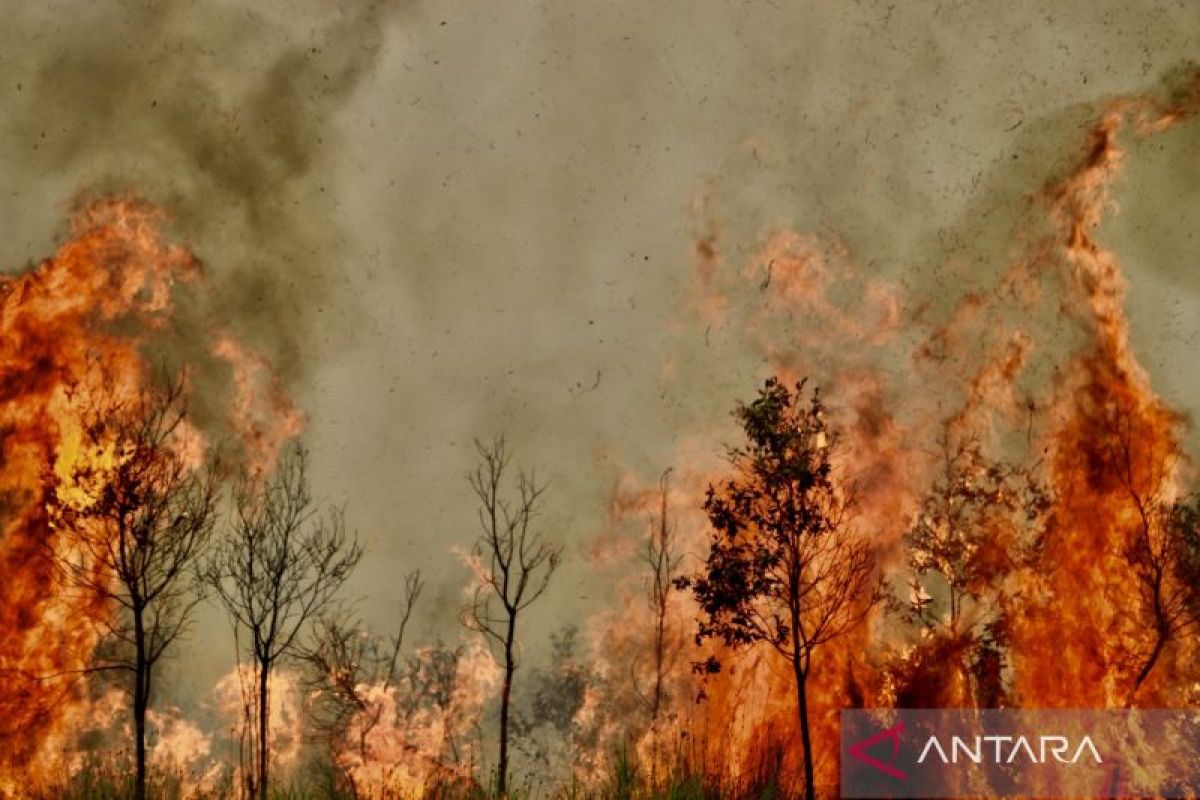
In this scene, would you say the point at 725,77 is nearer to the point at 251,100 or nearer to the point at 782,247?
the point at 782,247

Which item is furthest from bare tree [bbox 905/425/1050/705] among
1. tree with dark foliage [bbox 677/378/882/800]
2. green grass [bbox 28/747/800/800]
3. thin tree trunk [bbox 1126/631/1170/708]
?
tree with dark foliage [bbox 677/378/882/800]

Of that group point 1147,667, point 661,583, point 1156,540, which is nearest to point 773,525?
point 1147,667

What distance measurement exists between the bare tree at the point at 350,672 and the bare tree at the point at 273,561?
40.9 inches

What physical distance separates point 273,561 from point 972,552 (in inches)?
701

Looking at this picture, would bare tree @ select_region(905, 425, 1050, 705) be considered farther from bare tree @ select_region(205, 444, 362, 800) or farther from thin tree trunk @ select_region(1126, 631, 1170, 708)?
bare tree @ select_region(205, 444, 362, 800)

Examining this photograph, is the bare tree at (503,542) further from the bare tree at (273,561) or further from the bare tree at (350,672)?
the bare tree at (273,561)

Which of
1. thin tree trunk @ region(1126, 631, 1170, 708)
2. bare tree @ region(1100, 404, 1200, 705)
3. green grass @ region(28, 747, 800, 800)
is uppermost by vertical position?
bare tree @ region(1100, 404, 1200, 705)

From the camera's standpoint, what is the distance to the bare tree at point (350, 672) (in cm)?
3031

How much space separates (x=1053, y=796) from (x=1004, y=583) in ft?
17.7

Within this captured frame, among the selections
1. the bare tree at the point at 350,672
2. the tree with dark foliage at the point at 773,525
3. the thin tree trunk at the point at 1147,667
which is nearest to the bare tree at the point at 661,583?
the bare tree at the point at 350,672

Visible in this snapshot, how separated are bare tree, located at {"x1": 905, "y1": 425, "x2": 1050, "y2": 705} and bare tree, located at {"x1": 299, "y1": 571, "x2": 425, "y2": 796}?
15235 mm

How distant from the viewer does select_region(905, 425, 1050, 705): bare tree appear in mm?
27422

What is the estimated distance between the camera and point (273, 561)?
24688mm

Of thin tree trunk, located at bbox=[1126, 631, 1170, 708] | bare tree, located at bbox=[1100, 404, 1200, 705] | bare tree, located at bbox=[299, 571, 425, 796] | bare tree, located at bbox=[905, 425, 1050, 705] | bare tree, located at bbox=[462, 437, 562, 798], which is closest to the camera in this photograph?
thin tree trunk, located at bbox=[1126, 631, 1170, 708]
